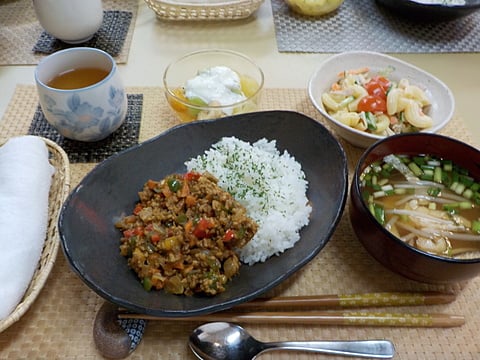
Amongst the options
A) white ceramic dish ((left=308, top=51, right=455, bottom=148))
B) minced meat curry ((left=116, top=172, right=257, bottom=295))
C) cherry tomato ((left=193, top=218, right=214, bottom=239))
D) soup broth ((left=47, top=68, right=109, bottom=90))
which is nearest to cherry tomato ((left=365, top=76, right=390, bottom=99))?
white ceramic dish ((left=308, top=51, right=455, bottom=148))

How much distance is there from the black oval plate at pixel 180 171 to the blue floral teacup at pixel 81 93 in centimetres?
24

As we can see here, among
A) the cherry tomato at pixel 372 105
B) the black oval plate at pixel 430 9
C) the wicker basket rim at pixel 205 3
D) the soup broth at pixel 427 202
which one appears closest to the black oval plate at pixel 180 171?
the soup broth at pixel 427 202

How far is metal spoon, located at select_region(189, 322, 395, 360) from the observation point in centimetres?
108

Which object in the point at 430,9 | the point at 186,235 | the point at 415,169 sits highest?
the point at 430,9

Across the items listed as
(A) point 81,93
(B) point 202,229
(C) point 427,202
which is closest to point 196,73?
(A) point 81,93

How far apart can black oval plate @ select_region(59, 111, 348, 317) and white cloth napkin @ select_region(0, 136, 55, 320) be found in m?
0.13

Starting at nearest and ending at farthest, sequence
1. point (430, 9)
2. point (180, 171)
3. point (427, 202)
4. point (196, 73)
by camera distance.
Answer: point (427, 202) → point (180, 171) → point (196, 73) → point (430, 9)

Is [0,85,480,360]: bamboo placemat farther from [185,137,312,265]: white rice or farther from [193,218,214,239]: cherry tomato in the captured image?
[193,218,214,239]: cherry tomato

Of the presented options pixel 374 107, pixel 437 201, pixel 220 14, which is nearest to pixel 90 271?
pixel 437 201

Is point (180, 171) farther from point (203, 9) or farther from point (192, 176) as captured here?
point (203, 9)

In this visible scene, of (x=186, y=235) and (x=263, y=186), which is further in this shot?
(x=263, y=186)

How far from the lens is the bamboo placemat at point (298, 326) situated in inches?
44.2

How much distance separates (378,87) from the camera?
5.78 feet

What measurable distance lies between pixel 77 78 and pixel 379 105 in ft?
3.92
